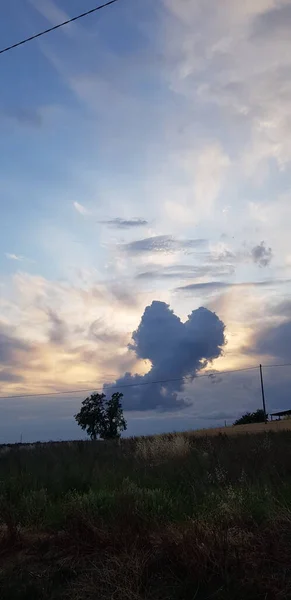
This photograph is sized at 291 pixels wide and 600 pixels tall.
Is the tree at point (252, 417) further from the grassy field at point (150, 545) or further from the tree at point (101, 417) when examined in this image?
the grassy field at point (150, 545)

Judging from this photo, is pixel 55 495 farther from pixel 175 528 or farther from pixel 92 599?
pixel 92 599

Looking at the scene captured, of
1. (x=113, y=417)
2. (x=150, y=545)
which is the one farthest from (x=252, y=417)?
(x=150, y=545)

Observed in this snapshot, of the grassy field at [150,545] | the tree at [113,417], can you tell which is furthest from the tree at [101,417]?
the grassy field at [150,545]

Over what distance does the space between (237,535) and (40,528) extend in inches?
150

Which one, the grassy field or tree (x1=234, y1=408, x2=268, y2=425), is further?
tree (x1=234, y1=408, x2=268, y2=425)

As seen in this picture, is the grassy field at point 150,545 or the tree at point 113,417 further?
the tree at point 113,417

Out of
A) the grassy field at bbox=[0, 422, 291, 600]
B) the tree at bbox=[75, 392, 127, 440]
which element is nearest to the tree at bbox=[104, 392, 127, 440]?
the tree at bbox=[75, 392, 127, 440]

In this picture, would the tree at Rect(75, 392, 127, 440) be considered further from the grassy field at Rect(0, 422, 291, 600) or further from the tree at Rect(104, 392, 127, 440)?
the grassy field at Rect(0, 422, 291, 600)

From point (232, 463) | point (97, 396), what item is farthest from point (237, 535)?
point (97, 396)

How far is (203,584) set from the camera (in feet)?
19.4

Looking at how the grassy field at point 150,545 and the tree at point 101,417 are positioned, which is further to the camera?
the tree at point 101,417

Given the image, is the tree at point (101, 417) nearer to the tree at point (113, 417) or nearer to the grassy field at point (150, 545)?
the tree at point (113, 417)

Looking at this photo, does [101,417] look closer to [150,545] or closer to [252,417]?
[252,417]

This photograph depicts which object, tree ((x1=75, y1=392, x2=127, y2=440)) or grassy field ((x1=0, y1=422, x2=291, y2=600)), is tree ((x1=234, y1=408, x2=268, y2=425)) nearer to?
tree ((x1=75, y1=392, x2=127, y2=440))
